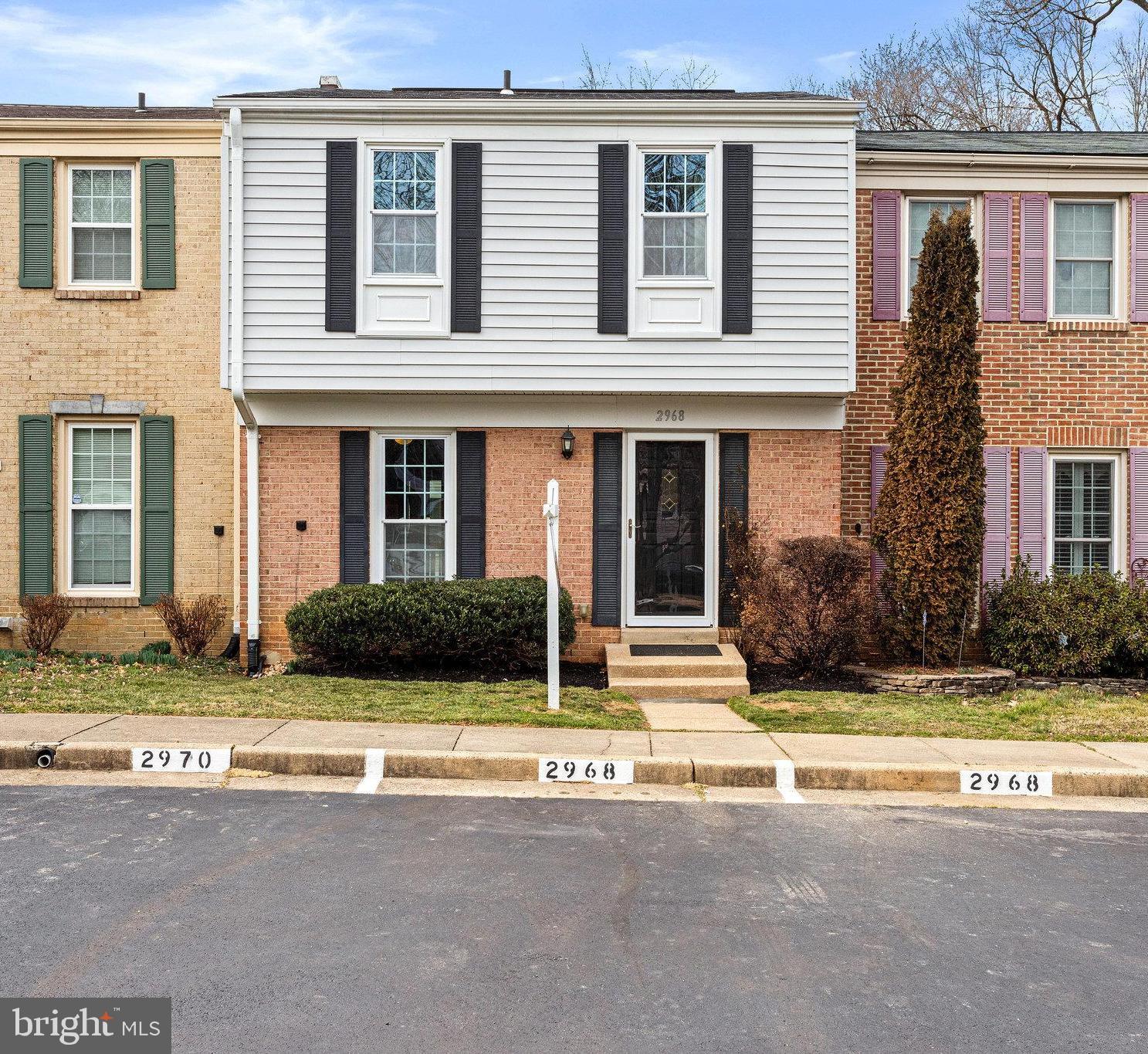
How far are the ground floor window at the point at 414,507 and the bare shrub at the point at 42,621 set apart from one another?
377 cm

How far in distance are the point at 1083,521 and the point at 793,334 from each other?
4503 millimetres

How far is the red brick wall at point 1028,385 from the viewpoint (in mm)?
12805

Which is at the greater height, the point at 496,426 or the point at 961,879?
the point at 496,426

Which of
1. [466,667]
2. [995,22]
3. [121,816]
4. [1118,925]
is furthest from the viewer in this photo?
[995,22]

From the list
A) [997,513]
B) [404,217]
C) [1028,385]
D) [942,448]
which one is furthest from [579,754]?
[1028,385]

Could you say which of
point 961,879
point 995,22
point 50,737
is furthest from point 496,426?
point 995,22

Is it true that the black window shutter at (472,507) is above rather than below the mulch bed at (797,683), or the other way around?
above

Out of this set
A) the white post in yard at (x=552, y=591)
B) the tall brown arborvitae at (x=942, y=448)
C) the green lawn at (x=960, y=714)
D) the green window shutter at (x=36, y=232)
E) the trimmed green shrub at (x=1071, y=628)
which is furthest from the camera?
the green window shutter at (x=36, y=232)

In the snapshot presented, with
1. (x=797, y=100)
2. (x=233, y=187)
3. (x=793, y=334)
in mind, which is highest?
(x=797, y=100)

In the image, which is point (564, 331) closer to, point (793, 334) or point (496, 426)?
point (496, 426)

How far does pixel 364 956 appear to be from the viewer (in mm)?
4422

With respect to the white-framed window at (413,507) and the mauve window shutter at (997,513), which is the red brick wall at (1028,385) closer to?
the mauve window shutter at (997,513)

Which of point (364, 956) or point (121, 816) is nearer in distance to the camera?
point (364, 956)

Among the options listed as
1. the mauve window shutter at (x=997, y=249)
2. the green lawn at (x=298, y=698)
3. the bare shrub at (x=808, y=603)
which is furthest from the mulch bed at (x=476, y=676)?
the mauve window shutter at (x=997, y=249)
